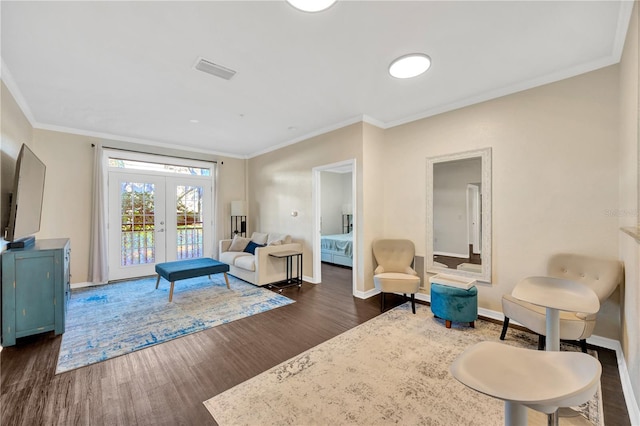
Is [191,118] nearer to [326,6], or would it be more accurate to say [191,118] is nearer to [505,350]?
[326,6]

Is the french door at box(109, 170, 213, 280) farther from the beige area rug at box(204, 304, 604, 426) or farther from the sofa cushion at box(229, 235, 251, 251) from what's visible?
the beige area rug at box(204, 304, 604, 426)

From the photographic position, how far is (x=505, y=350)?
3.73 ft

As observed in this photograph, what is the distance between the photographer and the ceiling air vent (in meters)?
2.58

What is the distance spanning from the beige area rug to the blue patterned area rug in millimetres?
1375

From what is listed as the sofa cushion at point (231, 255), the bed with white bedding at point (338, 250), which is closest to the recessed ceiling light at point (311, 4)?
the sofa cushion at point (231, 255)

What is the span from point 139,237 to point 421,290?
5.33m

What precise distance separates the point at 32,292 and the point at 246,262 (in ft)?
8.59

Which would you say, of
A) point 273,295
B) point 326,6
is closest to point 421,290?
point 273,295

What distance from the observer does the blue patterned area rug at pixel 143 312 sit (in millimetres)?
2652

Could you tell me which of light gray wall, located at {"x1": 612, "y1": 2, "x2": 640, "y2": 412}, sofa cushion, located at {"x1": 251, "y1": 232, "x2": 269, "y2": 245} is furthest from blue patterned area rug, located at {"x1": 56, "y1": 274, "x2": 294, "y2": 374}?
light gray wall, located at {"x1": 612, "y1": 2, "x2": 640, "y2": 412}

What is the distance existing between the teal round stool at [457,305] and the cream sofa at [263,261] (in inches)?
104

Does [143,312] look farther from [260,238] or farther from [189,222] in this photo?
[189,222]

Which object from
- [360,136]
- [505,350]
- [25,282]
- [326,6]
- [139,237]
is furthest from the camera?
[139,237]

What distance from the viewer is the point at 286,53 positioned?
2438mm
